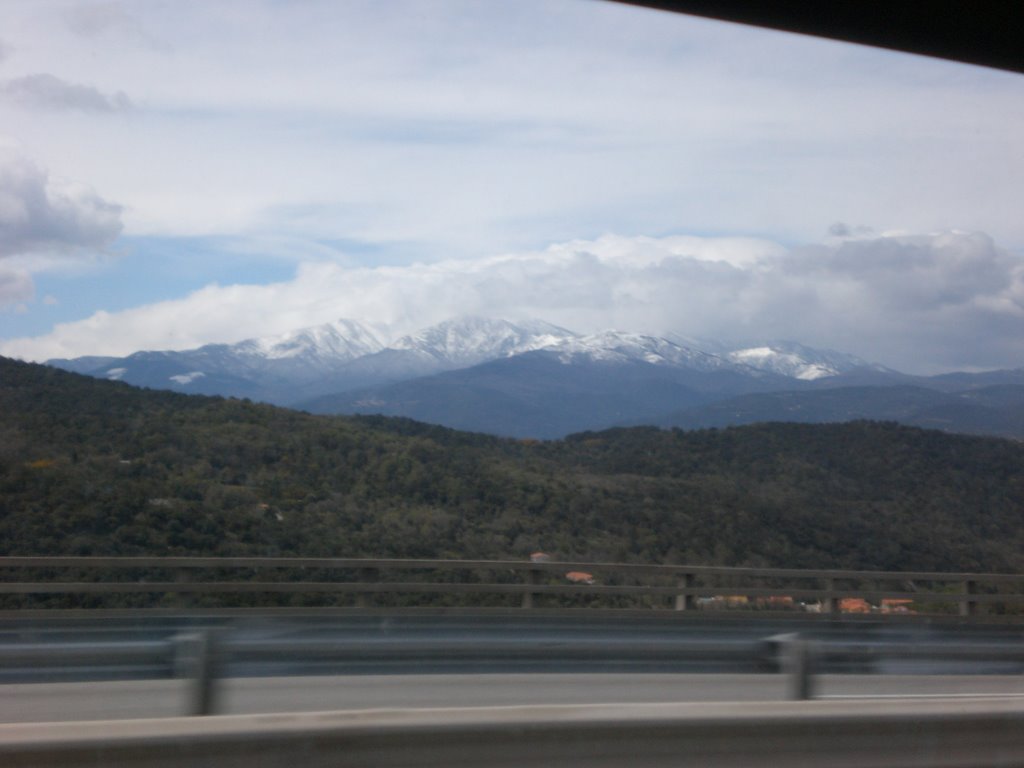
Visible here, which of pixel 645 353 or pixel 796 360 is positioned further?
pixel 645 353

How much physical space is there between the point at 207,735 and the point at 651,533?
47.9 ft

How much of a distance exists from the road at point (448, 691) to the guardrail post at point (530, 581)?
5993mm

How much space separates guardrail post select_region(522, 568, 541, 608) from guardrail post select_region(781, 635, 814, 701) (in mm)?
8077

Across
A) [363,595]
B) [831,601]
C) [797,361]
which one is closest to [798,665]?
[363,595]

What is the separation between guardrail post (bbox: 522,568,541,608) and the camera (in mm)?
13531

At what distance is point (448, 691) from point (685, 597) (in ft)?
23.9

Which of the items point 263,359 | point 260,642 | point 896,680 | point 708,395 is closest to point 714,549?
point 896,680

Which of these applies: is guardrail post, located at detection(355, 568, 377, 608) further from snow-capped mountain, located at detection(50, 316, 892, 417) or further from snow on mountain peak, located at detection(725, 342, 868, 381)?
snow on mountain peak, located at detection(725, 342, 868, 381)

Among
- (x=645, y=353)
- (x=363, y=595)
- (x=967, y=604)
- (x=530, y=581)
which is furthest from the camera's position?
(x=645, y=353)

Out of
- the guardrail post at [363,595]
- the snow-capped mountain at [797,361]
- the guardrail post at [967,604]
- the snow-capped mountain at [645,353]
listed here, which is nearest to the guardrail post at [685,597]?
the guardrail post at [967,604]

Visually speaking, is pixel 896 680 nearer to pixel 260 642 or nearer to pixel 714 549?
pixel 260 642

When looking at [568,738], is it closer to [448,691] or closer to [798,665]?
[798,665]

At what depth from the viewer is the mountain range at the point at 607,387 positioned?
32.8m

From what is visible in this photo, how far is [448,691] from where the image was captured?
7.31 meters
